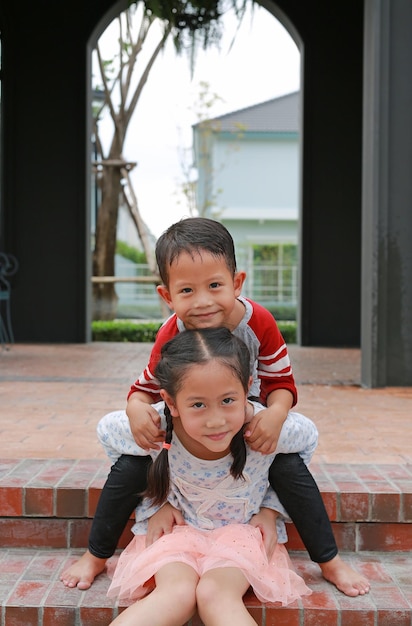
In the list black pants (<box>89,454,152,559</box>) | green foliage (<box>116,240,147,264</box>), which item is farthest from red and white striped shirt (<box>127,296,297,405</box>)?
green foliage (<box>116,240,147,264</box>)

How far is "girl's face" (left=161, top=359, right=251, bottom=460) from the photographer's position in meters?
1.68

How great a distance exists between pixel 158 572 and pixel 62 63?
6.66m

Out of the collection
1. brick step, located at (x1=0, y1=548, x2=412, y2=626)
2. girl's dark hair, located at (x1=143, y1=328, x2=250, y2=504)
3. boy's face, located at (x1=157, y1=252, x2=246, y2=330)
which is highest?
boy's face, located at (x1=157, y1=252, x2=246, y2=330)

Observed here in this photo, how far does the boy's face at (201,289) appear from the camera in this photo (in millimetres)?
1678

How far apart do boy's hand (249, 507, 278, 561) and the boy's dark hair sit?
2.06ft

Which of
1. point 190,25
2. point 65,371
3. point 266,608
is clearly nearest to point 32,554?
point 266,608

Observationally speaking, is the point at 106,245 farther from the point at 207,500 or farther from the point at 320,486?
the point at 207,500

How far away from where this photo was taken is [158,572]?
168 cm

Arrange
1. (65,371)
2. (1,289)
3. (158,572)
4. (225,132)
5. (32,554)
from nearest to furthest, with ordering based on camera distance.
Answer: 1. (158,572)
2. (32,554)
3. (65,371)
4. (1,289)
5. (225,132)

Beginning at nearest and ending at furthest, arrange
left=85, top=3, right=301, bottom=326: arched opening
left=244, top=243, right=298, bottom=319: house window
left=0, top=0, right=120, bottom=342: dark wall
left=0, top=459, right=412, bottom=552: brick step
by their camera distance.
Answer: left=0, top=459, right=412, bottom=552: brick step < left=0, top=0, right=120, bottom=342: dark wall < left=85, top=3, right=301, bottom=326: arched opening < left=244, top=243, right=298, bottom=319: house window

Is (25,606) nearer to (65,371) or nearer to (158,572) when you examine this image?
(158,572)

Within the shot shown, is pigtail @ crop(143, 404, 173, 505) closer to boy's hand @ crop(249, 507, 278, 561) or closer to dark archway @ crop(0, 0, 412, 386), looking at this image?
boy's hand @ crop(249, 507, 278, 561)

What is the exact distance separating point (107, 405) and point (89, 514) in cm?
154

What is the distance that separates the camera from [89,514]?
6.75 ft
